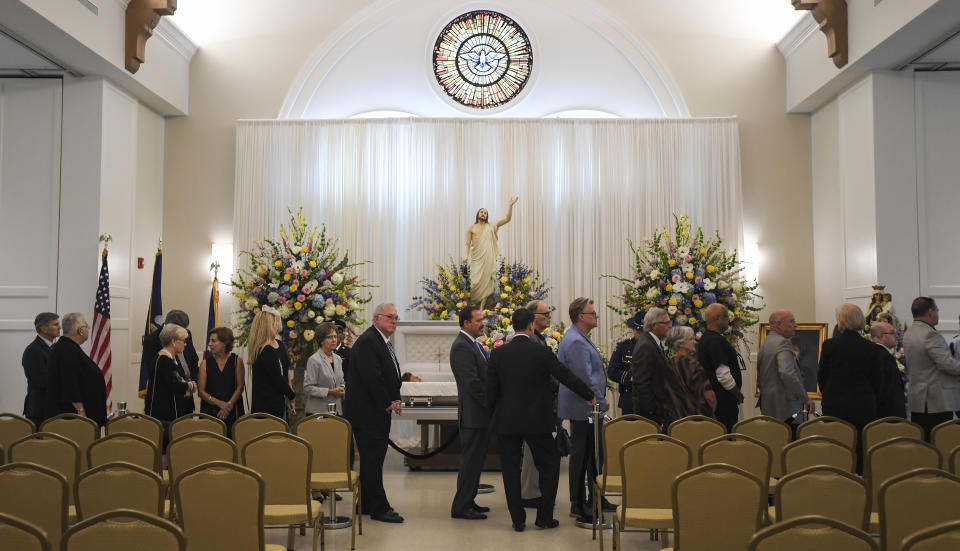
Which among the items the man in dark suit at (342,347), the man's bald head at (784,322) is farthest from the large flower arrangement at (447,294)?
the man's bald head at (784,322)

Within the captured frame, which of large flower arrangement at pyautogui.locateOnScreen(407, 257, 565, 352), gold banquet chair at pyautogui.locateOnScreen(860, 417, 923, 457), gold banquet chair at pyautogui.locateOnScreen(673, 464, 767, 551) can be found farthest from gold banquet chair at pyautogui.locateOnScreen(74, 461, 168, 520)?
large flower arrangement at pyautogui.locateOnScreen(407, 257, 565, 352)

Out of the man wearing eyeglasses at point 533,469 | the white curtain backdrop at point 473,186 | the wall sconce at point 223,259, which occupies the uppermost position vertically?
the white curtain backdrop at point 473,186

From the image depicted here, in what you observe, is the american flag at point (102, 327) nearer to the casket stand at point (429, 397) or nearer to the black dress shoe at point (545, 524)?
the casket stand at point (429, 397)

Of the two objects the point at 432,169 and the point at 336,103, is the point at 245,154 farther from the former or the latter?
the point at 432,169

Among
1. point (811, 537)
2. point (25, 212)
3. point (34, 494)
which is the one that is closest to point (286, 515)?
point (34, 494)

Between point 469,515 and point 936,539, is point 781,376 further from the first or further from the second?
point 936,539

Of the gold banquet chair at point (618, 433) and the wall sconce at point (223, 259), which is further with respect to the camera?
the wall sconce at point (223, 259)

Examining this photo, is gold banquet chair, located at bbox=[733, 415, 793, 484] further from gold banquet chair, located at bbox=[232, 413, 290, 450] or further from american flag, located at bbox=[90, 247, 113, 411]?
american flag, located at bbox=[90, 247, 113, 411]

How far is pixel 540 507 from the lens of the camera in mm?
7027

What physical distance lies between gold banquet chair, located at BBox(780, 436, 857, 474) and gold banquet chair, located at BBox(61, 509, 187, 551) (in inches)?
142

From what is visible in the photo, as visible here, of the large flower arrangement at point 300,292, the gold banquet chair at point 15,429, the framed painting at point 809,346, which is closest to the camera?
the gold banquet chair at point 15,429

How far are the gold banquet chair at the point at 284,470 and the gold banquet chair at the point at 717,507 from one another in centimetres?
232

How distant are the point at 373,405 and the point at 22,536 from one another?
13.8 ft

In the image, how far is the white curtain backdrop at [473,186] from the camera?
13914mm
